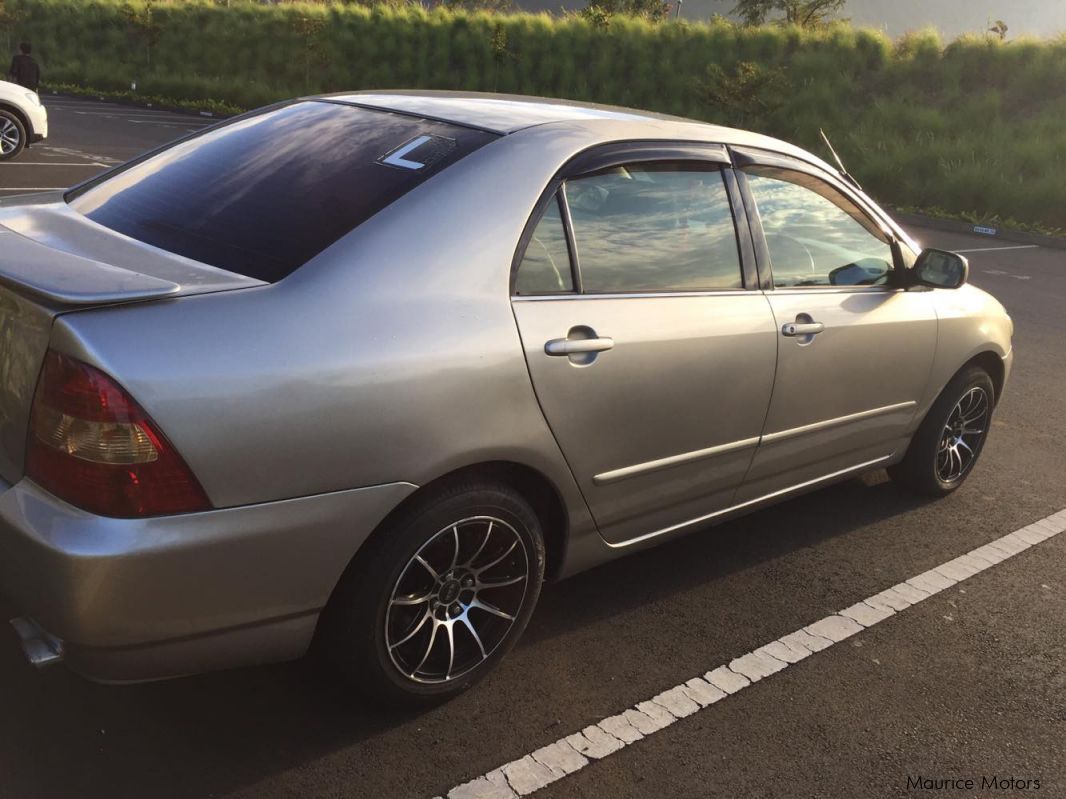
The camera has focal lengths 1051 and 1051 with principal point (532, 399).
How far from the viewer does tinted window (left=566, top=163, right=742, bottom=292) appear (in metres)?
3.15

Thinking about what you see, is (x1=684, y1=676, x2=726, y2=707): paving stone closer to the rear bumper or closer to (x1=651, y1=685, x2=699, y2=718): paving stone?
(x1=651, y1=685, x2=699, y2=718): paving stone

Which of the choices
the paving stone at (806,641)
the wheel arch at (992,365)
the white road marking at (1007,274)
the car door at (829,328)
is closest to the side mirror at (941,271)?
the car door at (829,328)

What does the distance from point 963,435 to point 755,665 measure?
2.14 metres

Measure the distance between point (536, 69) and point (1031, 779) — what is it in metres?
27.4

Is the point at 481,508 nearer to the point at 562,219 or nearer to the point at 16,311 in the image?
the point at 562,219

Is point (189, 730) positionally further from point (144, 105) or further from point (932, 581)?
point (144, 105)

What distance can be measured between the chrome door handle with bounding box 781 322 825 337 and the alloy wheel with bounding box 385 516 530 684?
128 centimetres

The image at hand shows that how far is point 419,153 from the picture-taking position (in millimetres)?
3033

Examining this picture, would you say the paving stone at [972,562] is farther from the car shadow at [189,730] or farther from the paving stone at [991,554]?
the car shadow at [189,730]

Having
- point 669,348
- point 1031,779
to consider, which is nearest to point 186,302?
point 669,348

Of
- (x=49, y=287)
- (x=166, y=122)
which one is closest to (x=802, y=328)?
(x=49, y=287)

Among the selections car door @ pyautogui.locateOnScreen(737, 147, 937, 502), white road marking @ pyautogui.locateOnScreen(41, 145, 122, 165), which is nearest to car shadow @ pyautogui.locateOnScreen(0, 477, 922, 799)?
car door @ pyautogui.locateOnScreen(737, 147, 937, 502)

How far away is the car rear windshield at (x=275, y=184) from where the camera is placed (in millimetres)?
2779

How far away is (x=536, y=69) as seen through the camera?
93.3 ft
